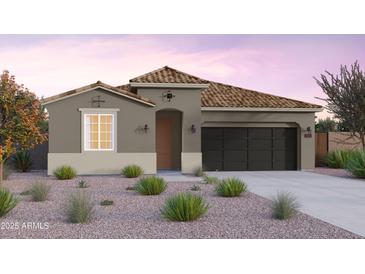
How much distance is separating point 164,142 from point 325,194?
10376 millimetres

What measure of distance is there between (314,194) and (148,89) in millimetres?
9286

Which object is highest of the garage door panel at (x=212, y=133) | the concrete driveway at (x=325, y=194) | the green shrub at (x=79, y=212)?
the garage door panel at (x=212, y=133)

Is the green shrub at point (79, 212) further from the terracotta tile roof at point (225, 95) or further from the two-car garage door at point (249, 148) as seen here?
the two-car garage door at point (249, 148)

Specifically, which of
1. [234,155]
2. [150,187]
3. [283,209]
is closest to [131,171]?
[150,187]

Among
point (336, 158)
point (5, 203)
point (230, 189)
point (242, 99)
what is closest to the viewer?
point (5, 203)

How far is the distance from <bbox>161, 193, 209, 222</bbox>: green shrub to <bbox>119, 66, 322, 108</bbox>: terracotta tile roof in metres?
11.3

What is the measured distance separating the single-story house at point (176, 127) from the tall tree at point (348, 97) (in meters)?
2.25

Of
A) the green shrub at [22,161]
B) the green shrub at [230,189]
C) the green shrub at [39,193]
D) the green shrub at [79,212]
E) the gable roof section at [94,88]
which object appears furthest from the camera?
the green shrub at [22,161]

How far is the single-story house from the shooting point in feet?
62.2

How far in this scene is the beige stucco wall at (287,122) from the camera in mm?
22266

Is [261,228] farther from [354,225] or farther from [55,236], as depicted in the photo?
[55,236]

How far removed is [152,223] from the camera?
905 cm

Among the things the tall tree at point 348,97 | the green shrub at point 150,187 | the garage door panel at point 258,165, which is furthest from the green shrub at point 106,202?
the tall tree at point 348,97

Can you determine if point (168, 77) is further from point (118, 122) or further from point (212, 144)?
point (212, 144)
